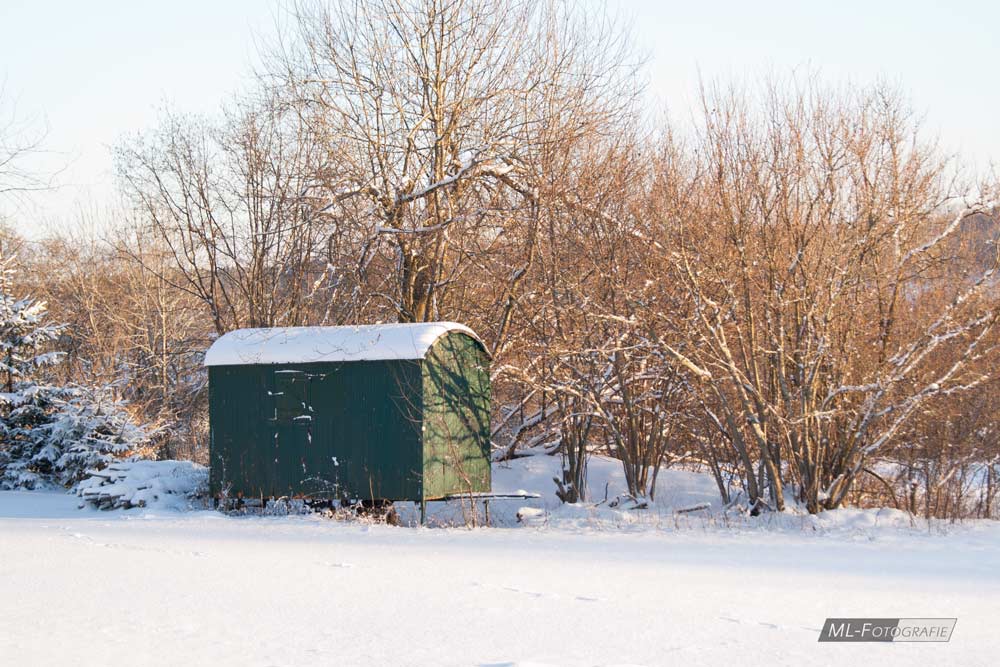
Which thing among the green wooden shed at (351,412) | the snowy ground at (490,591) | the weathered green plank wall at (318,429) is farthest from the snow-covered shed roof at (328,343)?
the snowy ground at (490,591)

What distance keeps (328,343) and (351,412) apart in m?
1.01

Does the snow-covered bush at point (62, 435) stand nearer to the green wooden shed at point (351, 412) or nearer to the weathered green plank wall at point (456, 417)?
the green wooden shed at point (351, 412)

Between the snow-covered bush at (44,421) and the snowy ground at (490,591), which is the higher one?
the snow-covered bush at (44,421)

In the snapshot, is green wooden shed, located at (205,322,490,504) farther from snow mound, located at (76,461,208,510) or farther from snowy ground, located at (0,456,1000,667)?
snowy ground, located at (0,456,1000,667)

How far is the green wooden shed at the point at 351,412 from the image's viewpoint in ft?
43.0

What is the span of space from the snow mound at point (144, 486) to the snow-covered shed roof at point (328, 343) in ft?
6.68

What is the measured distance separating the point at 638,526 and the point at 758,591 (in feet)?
15.3

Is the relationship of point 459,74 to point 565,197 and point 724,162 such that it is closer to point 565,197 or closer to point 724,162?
point 565,197

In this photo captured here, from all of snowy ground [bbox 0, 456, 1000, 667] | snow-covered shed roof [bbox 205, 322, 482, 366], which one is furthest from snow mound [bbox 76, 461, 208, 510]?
snow-covered shed roof [bbox 205, 322, 482, 366]

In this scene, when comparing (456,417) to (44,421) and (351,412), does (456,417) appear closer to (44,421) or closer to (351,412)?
(351,412)

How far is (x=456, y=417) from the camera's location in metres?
13.7

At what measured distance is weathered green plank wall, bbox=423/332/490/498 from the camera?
43.2 feet

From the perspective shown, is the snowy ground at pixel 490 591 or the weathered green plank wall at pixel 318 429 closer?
the snowy ground at pixel 490 591

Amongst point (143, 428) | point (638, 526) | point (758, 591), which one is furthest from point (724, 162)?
point (143, 428)
